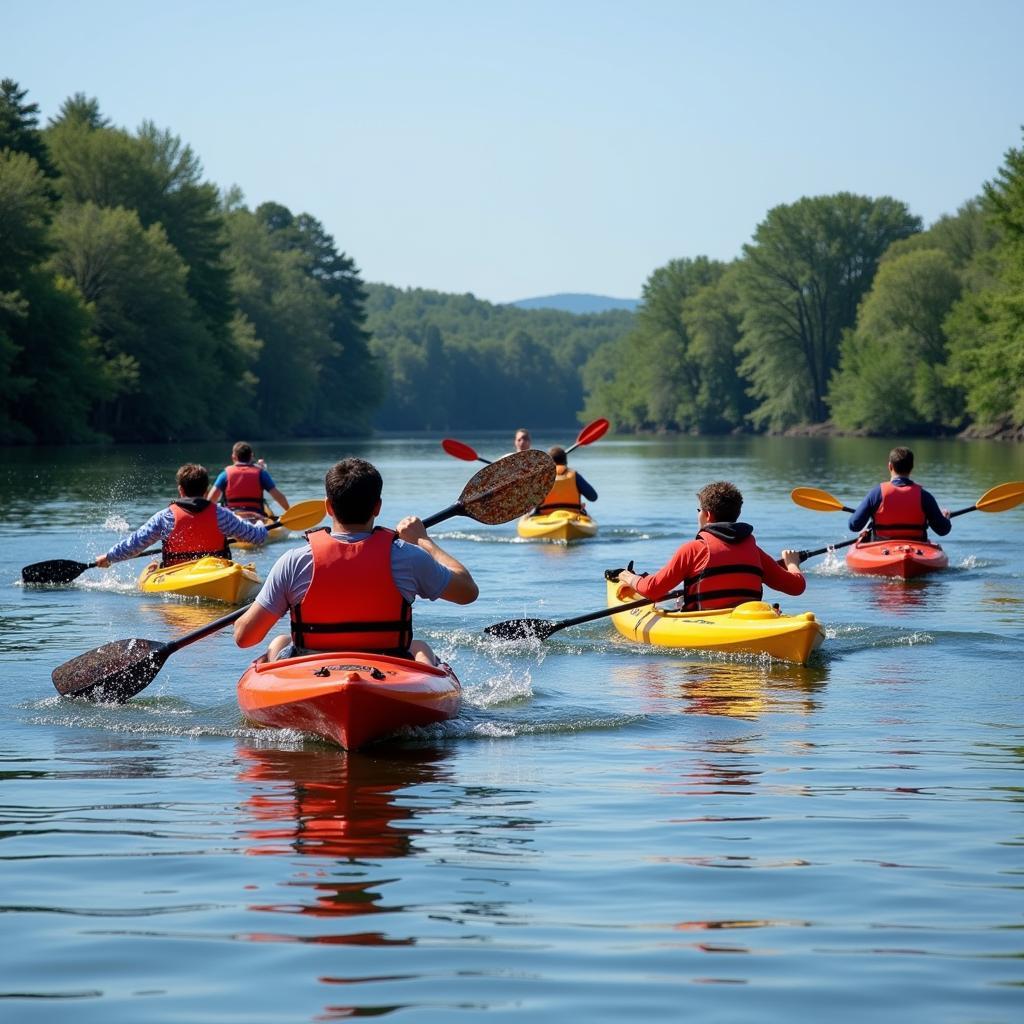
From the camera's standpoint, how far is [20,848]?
19.6 feet

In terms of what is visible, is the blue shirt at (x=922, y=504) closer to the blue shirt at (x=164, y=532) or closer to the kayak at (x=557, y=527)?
the blue shirt at (x=164, y=532)

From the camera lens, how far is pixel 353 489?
7461mm

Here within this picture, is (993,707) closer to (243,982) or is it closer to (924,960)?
(924,960)

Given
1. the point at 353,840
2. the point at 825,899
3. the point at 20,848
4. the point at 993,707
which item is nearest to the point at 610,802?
the point at 353,840

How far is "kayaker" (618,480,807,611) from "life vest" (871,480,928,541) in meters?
5.31

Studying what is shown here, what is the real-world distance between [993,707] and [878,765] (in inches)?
78.2

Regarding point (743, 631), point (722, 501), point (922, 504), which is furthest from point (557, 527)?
point (722, 501)

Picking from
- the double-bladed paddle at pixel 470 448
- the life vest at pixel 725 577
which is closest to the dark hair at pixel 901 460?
the double-bladed paddle at pixel 470 448

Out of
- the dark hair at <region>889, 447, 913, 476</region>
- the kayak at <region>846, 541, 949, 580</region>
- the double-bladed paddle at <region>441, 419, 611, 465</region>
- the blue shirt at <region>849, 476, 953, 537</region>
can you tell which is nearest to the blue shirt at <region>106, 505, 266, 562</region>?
A: the double-bladed paddle at <region>441, 419, 611, 465</region>

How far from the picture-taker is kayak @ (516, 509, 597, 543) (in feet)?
71.9

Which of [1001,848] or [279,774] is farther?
[279,774]

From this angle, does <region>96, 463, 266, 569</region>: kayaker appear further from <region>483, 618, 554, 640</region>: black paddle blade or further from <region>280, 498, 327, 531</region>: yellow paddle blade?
<region>483, 618, 554, 640</region>: black paddle blade

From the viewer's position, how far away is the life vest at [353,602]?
7.66 metres

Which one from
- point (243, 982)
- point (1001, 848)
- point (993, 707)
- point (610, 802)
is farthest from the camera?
point (993, 707)
